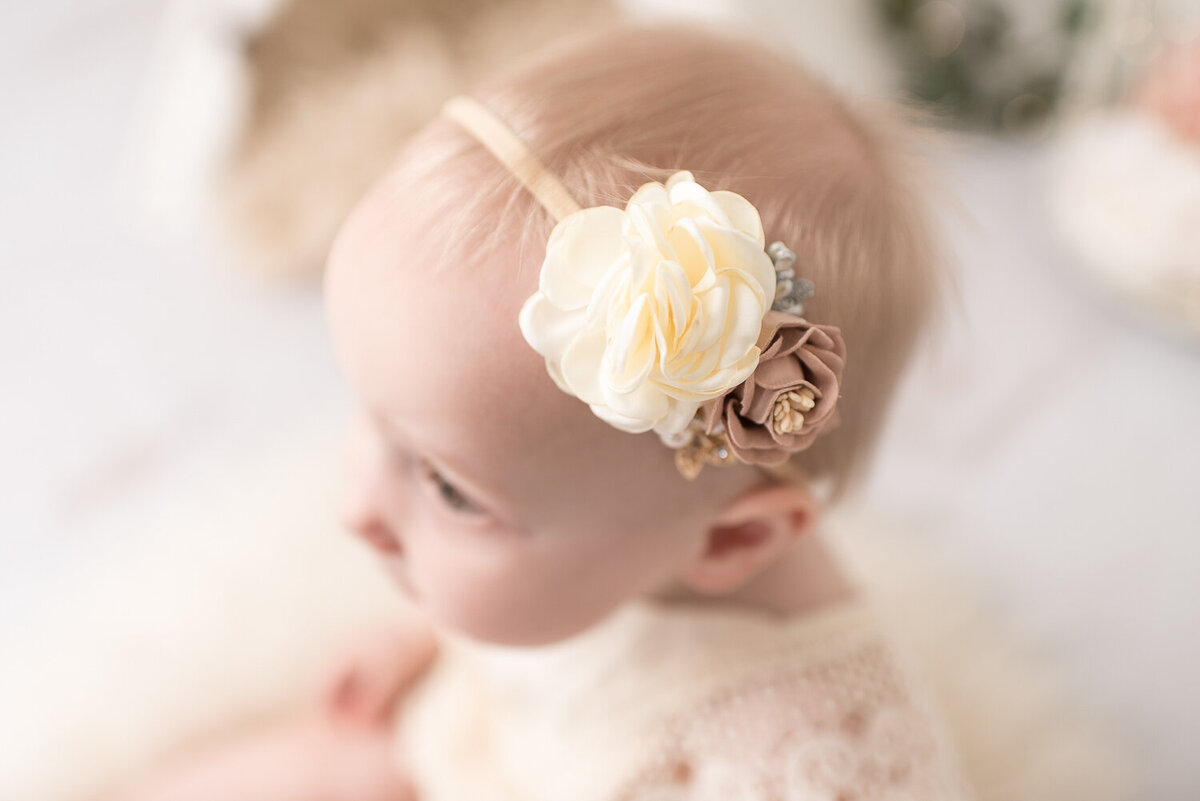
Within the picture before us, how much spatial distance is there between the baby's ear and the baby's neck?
6 centimetres

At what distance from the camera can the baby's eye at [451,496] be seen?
674 mm

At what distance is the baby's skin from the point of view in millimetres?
588

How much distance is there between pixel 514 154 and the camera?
600 millimetres

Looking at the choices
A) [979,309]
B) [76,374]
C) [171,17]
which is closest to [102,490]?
[76,374]

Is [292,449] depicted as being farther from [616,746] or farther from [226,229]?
[616,746]

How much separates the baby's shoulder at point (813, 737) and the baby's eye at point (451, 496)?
24 cm

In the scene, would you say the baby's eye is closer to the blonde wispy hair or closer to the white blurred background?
the blonde wispy hair

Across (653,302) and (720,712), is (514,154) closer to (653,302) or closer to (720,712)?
(653,302)

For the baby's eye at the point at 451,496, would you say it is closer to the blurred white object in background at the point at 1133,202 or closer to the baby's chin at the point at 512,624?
the baby's chin at the point at 512,624

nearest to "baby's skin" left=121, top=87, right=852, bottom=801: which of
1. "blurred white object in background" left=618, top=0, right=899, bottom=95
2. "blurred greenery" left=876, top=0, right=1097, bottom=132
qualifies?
"blurred white object in background" left=618, top=0, right=899, bottom=95

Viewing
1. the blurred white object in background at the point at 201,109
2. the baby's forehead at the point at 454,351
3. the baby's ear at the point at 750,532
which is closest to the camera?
the baby's forehead at the point at 454,351

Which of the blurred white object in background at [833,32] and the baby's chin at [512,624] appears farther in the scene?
the blurred white object in background at [833,32]

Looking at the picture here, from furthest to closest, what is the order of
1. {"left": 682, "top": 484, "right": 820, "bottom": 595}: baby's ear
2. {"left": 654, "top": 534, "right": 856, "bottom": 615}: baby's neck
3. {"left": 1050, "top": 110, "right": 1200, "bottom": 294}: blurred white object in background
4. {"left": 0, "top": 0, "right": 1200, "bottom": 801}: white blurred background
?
{"left": 1050, "top": 110, "right": 1200, "bottom": 294}: blurred white object in background, {"left": 0, "top": 0, "right": 1200, "bottom": 801}: white blurred background, {"left": 654, "top": 534, "right": 856, "bottom": 615}: baby's neck, {"left": 682, "top": 484, "right": 820, "bottom": 595}: baby's ear

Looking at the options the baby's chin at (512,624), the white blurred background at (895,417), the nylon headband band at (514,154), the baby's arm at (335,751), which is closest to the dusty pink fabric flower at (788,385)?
the nylon headband band at (514,154)
